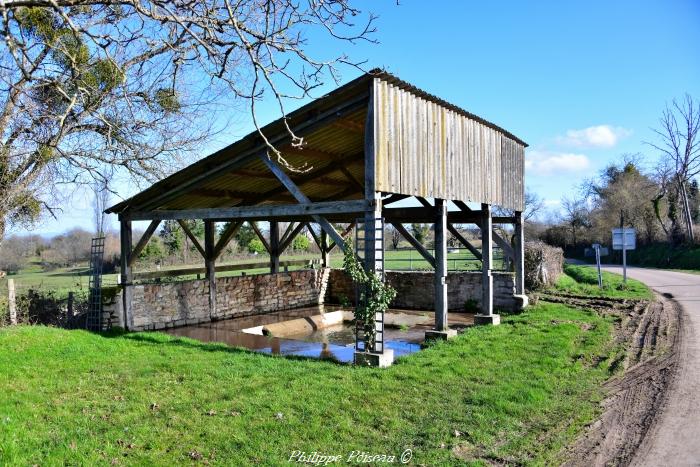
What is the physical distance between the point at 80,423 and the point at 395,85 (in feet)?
21.3

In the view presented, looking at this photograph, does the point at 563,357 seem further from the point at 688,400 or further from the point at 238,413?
the point at 238,413

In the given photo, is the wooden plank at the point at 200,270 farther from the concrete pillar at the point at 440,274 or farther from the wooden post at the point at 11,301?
the concrete pillar at the point at 440,274

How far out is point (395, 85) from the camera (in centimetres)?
830

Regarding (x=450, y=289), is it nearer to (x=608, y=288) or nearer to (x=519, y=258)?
(x=519, y=258)

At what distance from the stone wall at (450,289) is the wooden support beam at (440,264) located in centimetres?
428

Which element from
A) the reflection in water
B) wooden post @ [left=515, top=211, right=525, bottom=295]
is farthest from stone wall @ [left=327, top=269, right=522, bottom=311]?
the reflection in water

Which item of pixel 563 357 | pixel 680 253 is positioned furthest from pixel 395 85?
pixel 680 253

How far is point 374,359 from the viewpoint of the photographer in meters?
7.61

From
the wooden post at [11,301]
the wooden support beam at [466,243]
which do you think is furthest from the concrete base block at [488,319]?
the wooden post at [11,301]

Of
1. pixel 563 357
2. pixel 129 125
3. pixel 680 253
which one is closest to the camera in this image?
pixel 563 357

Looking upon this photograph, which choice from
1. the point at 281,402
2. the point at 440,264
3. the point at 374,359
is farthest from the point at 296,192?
the point at 281,402

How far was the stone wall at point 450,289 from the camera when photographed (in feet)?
43.3

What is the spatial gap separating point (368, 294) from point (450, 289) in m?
7.88

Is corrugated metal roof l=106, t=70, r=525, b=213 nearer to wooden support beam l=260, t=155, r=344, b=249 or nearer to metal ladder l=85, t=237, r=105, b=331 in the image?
wooden support beam l=260, t=155, r=344, b=249
